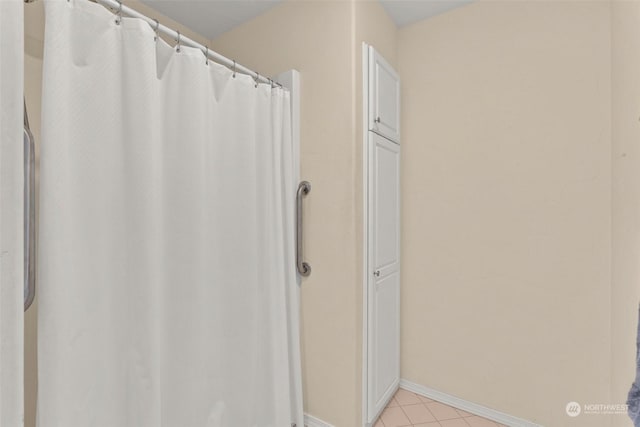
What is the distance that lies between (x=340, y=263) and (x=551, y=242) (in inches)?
41.7

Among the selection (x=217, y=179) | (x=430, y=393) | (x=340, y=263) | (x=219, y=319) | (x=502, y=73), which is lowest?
(x=430, y=393)

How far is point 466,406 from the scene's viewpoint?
5.14ft

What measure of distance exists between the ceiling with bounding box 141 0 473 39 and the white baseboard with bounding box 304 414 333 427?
2278 mm

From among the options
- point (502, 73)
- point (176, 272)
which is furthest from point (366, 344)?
point (502, 73)

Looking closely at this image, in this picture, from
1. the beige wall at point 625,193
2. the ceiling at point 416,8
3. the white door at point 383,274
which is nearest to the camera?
the beige wall at point 625,193

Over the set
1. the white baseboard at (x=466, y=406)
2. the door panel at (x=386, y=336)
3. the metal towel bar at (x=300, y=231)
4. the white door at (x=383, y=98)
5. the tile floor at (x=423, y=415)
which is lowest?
the tile floor at (x=423, y=415)

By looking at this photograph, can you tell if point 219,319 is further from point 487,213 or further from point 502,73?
point 502,73

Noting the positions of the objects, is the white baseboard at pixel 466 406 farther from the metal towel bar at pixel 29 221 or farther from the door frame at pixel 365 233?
the metal towel bar at pixel 29 221

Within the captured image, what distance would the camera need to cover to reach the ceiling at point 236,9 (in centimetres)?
158

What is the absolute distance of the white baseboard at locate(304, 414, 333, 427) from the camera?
1.41m

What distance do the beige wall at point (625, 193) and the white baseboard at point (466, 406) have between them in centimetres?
41

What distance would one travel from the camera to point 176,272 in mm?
1015

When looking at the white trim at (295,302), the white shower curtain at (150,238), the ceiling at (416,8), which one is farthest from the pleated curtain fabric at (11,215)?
the ceiling at (416,8)

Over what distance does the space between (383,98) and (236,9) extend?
3.35 ft
